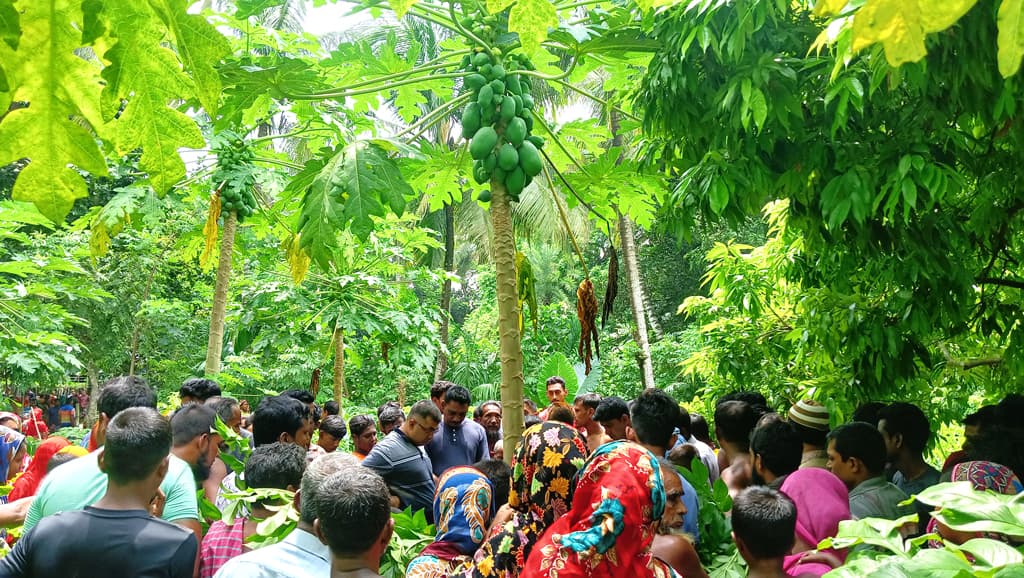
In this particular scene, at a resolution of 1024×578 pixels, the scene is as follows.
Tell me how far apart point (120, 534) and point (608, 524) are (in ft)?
5.28

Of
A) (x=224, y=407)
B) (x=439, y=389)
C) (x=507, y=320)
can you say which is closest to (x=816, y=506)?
(x=507, y=320)

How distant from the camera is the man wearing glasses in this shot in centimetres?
536

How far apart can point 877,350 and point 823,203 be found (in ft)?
5.91

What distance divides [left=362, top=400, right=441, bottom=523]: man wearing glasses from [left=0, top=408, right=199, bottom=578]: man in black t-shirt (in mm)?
2574

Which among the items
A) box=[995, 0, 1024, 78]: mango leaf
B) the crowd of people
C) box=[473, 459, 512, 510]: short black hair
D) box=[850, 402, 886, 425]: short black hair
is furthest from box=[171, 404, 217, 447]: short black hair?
box=[850, 402, 886, 425]: short black hair

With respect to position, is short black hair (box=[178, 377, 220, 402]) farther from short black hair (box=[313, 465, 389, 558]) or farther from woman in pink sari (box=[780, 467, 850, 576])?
woman in pink sari (box=[780, 467, 850, 576])

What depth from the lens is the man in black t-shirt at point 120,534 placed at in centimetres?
256

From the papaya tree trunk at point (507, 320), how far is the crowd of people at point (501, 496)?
0.35 metres

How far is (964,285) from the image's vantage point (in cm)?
445

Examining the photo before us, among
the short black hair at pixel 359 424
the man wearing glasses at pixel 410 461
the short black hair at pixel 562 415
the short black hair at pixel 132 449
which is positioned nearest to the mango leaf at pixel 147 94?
the short black hair at pixel 132 449

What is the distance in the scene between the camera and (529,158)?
4035mm

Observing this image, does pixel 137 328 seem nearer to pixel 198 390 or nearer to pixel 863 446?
pixel 198 390

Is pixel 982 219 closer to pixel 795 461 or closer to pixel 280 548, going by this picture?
pixel 795 461

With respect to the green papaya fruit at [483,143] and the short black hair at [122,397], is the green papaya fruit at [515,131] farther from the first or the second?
the short black hair at [122,397]
